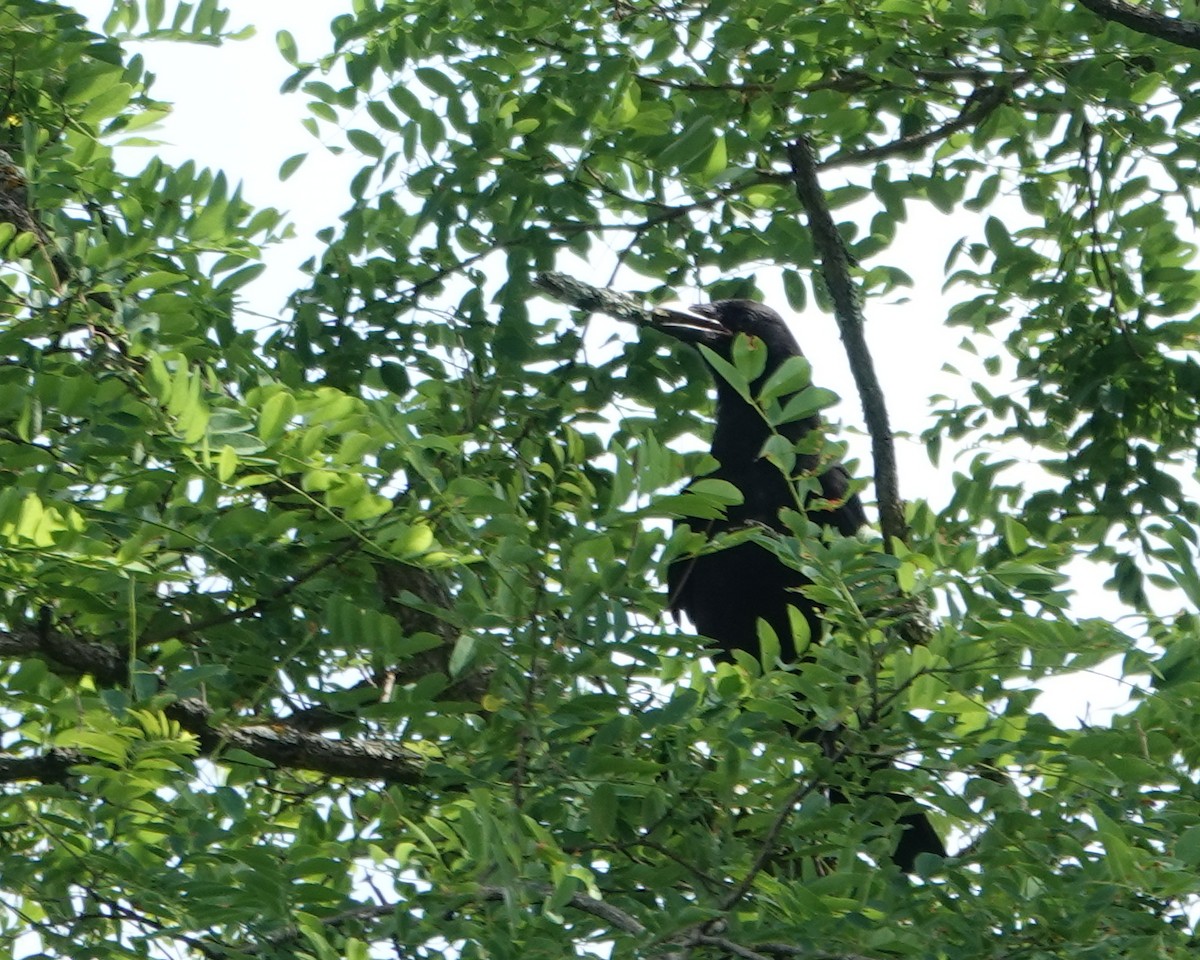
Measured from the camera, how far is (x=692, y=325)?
354 centimetres

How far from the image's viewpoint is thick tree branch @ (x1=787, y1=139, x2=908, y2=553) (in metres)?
2.80

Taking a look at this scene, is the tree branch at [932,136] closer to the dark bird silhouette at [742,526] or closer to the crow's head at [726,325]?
the crow's head at [726,325]

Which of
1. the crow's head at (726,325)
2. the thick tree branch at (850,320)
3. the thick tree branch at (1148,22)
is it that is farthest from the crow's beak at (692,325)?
the thick tree branch at (1148,22)

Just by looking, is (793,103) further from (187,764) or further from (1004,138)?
(187,764)

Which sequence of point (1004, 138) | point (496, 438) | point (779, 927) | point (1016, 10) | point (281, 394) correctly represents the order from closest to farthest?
point (779, 927) → point (281, 394) → point (1016, 10) → point (496, 438) → point (1004, 138)

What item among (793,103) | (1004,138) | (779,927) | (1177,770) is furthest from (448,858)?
(1004,138)

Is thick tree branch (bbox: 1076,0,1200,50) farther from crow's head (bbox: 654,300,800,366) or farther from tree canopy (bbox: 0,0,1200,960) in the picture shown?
crow's head (bbox: 654,300,800,366)

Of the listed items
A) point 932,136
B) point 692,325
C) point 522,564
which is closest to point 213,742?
point 522,564

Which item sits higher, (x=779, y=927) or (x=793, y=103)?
(x=793, y=103)

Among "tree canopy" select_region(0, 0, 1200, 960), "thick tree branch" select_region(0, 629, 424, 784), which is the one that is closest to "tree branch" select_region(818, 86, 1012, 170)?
"tree canopy" select_region(0, 0, 1200, 960)

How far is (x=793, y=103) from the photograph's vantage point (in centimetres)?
304

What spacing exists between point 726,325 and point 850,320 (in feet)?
3.52

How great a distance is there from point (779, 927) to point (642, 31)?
1.86 meters

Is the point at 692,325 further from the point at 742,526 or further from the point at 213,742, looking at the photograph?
the point at 213,742
